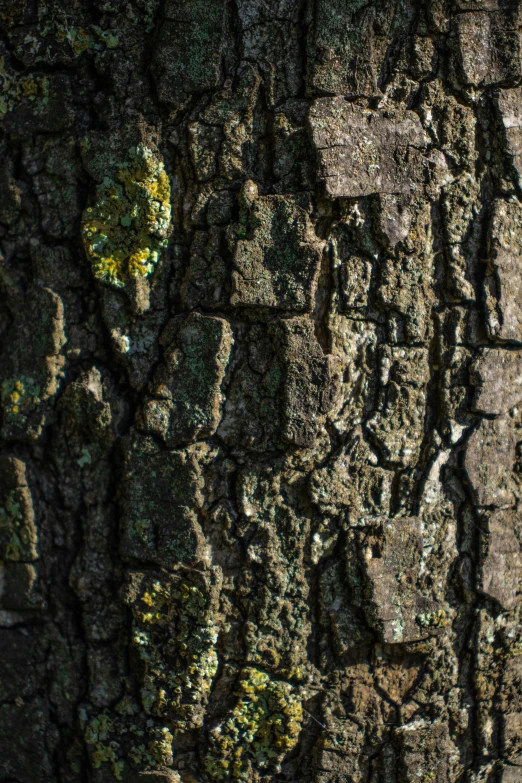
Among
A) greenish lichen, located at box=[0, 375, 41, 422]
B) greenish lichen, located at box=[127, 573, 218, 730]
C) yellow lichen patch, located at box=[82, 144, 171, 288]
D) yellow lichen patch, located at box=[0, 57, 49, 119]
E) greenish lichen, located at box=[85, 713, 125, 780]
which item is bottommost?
greenish lichen, located at box=[85, 713, 125, 780]

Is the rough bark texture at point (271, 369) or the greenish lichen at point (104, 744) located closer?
the rough bark texture at point (271, 369)

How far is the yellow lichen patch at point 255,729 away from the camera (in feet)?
4.88

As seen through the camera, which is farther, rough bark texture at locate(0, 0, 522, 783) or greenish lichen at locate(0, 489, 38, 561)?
greenish lichen at locate(0, 489, 38, 561)

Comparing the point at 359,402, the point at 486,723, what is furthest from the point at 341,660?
the point at 359,402

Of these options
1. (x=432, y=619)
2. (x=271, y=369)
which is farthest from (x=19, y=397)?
(x=432, y=619)

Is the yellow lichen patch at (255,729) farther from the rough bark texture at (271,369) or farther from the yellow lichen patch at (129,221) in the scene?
the yellow lichen patch at (129,221)

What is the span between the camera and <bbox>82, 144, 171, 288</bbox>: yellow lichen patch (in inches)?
56.9

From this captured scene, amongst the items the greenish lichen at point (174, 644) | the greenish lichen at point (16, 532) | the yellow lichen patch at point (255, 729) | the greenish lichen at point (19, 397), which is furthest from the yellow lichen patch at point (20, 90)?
the yellow lichen patch at point (255, 729)

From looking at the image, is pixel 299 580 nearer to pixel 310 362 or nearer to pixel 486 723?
pixel 310 362

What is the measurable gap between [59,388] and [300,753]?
1.04 metres

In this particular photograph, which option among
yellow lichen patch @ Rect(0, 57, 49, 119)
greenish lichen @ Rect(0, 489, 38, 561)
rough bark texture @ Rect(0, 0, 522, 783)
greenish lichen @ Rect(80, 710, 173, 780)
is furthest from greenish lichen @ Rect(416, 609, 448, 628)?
yellow lichen patch @ Rect(0, 57, 49, 119)

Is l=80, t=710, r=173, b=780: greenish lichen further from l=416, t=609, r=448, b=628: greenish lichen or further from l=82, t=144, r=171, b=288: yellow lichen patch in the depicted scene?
l=82, t=144, r=171, b=288: yellow lichen patch

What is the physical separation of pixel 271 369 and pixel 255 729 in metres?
0.85

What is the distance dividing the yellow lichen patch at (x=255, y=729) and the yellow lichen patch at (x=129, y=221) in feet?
3.22
